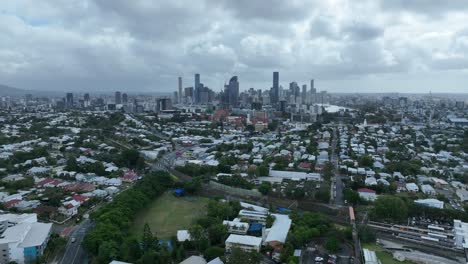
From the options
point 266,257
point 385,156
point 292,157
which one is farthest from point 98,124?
point 266,257

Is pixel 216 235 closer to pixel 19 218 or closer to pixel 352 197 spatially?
pixel 352 197

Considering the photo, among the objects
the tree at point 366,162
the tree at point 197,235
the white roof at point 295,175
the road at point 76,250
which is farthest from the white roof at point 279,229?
the tree at point 366,162

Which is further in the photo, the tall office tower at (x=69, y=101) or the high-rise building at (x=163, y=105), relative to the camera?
the tall office tower at (x=69, y=101)

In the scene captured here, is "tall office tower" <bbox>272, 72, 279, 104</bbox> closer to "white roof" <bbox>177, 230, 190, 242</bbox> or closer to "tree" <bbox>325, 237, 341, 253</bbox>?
"white roof" <bbox>177, 230, 190, 242</bbox>

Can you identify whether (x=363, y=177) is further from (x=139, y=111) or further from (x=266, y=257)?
(x=139, y=111)

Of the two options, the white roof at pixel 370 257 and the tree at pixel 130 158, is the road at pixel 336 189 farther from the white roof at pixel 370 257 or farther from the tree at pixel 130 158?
the tree at pixel 130 158

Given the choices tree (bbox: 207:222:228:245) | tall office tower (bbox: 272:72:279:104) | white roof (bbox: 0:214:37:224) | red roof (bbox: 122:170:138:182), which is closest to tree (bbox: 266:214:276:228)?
tree (bbox: 207:222:228:245)
